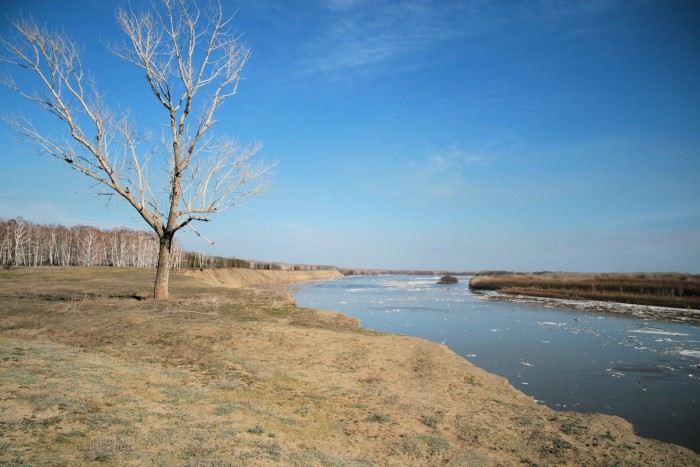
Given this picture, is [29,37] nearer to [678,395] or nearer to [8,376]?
[8,376]

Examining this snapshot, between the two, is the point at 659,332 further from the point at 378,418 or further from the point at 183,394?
the point at 183,394

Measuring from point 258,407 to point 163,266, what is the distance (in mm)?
13308

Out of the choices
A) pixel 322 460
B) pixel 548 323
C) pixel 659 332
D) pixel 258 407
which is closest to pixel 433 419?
pixel 322 460

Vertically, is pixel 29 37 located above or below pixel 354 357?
above

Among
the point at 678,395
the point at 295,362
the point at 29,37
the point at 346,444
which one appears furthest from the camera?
the point at 29,37

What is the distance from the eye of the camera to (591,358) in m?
16.5

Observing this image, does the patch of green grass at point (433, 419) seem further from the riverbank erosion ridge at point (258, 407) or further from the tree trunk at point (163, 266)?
the tree trunk at point (163, 266)

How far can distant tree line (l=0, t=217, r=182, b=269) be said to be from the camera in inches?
3029

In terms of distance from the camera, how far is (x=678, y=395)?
11703 millimetres

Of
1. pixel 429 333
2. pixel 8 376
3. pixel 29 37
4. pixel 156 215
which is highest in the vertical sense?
pixel 29 37

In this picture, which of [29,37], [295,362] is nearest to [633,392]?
[295,362]

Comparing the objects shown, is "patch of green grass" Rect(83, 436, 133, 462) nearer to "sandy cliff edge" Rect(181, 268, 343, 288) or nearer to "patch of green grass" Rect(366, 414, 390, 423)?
"patch of green grass" Rect(366, 414, 390, 423)

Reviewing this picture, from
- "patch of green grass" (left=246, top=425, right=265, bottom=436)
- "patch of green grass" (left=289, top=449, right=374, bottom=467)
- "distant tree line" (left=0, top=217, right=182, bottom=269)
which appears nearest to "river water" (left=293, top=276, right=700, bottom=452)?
"patch of green grass" (left=289, top=449, right=374, bottom=467)

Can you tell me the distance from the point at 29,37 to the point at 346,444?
2030cm
